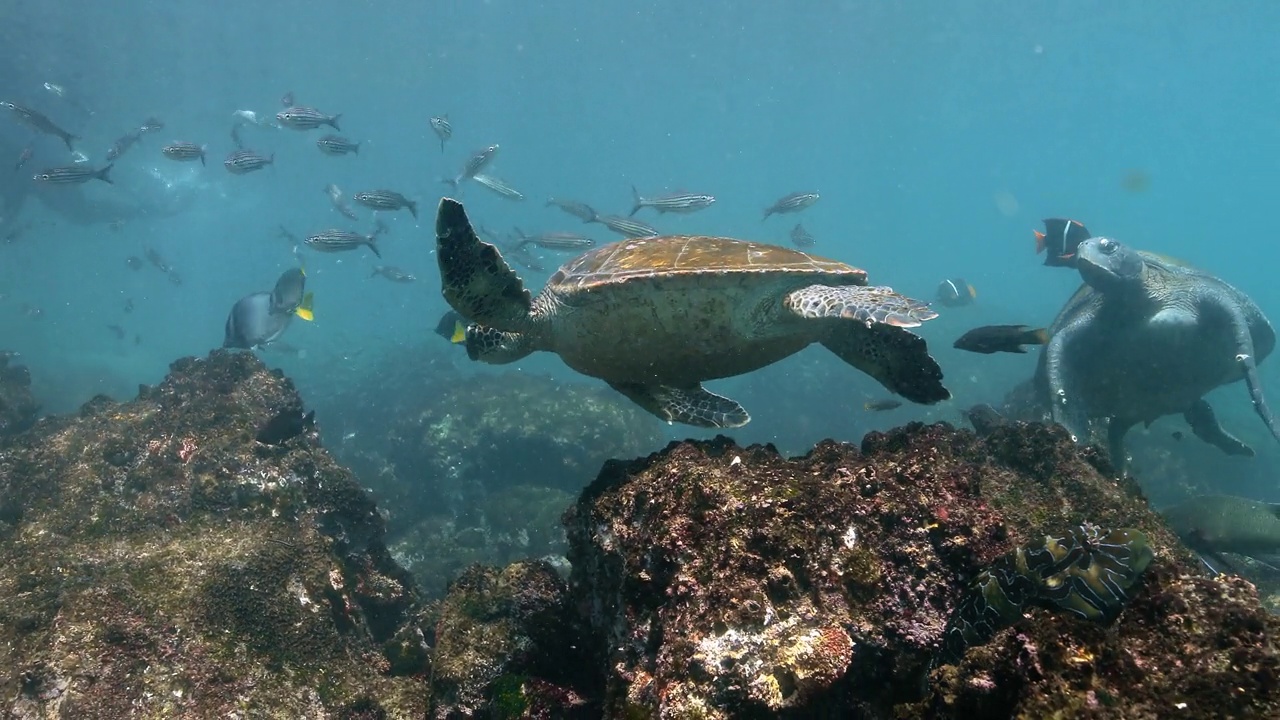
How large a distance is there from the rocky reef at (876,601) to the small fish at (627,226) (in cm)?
974

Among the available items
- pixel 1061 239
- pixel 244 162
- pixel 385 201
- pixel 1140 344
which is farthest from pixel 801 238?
pixel 244 162

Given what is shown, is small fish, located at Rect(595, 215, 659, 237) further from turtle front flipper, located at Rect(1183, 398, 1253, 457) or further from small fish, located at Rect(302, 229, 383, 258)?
turtle front flipper, located at Rect(1183, 398, 1253, 457)

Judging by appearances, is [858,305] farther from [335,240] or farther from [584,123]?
[584,123]

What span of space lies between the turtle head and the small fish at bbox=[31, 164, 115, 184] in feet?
65.9

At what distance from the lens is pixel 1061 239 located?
1037cm

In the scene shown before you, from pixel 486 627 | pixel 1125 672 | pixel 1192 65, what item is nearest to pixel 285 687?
pixel 486 627

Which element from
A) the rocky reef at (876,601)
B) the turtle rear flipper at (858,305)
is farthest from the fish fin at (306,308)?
the turtle rear flipper at (858,305)

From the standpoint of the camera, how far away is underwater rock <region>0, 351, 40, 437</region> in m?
11.8

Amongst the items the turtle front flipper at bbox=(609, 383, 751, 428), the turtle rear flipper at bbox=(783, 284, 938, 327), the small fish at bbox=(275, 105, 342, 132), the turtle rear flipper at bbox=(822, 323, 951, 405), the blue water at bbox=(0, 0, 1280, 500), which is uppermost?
the turtle rear flipper at bbox=(783, 284, 938, 327)

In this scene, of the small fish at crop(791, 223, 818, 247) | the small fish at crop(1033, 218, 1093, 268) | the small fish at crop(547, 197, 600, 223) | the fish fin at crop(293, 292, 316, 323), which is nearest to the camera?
the fish fin at crop(293, 292, 316, 323)

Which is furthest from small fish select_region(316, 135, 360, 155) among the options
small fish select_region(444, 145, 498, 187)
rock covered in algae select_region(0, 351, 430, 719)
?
rock covered in algae select_region(0, 351, 430, 719)

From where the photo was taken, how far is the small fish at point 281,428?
7479 mm

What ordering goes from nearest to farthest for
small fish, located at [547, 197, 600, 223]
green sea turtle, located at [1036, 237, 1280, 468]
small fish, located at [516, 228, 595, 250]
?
1. green sea turtle, located at [1036, 237, 1280, 468]
2. small fish, located at [516, 228, 595, 250]
3. small fish, located at [547, 197, 600, 223]

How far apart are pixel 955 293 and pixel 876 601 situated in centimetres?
1561
